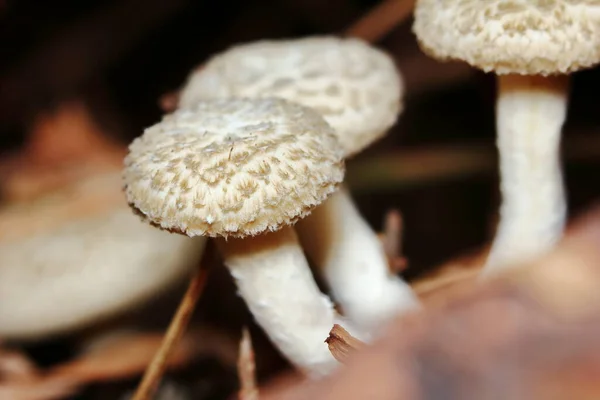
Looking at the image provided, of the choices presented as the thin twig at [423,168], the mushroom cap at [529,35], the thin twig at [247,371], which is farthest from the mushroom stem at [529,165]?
the thin twig at [423,168]

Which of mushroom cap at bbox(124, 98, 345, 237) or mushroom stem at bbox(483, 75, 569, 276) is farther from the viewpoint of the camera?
mushroom stem at bbox(483, 75, 569, 276)

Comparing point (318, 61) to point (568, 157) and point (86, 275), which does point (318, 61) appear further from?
point (568, 157)

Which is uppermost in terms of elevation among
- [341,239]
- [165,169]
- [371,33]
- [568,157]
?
[165,169]

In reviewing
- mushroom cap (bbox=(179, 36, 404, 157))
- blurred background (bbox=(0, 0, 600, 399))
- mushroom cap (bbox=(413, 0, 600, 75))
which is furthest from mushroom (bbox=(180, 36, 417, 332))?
blurred background (bbox=(0, 0, 600, 399))

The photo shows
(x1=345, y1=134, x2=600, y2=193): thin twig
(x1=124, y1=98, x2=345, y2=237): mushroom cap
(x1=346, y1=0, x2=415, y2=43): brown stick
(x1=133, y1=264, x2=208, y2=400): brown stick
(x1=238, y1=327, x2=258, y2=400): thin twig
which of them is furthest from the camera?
(x1=345, y1=134, x2=600, y2=193): thin twig

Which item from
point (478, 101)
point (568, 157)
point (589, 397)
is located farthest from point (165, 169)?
point (478, 101)

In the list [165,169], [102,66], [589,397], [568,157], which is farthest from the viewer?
[102,66]

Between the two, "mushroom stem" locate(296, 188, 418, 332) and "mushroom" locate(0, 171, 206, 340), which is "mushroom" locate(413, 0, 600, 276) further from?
"mushroom" locate(0, 171, 206, 340)
